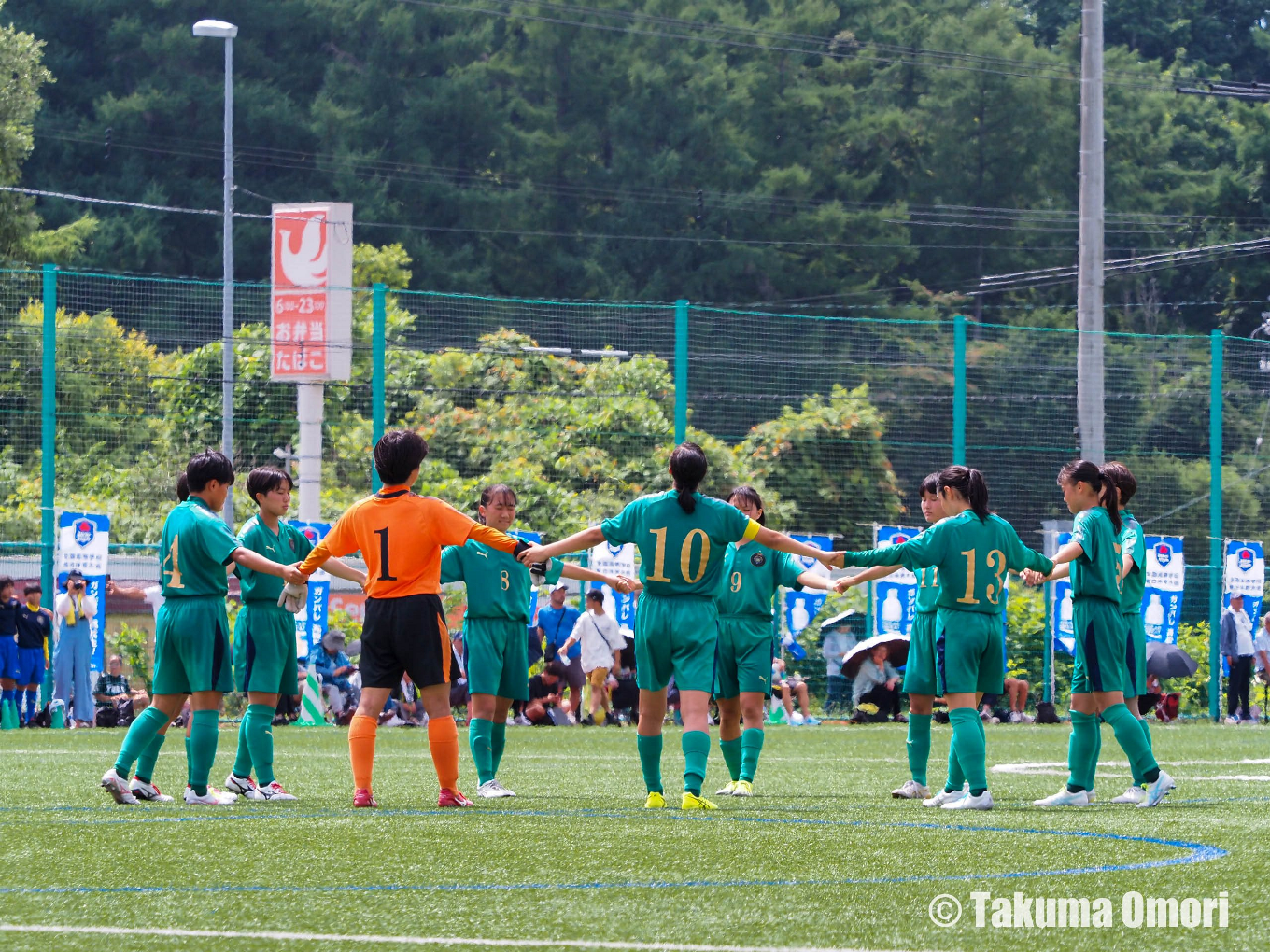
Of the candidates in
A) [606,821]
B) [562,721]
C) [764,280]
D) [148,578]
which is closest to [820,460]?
[562,721]

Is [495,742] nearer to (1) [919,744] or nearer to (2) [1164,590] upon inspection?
(1) [919,744]

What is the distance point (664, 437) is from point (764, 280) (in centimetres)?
2550

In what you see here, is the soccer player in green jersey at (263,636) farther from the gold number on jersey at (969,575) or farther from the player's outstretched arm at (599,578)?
the gold number on jersey at (969,575)

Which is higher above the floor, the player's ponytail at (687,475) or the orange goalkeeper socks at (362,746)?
the player's ponytail at (687,475)

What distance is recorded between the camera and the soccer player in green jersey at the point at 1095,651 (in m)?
8.74

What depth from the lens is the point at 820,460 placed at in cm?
2248

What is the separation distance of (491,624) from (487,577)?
0.25m

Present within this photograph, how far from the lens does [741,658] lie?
956 centimetres

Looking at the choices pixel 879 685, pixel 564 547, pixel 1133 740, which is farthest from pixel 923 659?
pixel 879 685

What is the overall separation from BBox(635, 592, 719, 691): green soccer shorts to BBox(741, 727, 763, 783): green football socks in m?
1.28

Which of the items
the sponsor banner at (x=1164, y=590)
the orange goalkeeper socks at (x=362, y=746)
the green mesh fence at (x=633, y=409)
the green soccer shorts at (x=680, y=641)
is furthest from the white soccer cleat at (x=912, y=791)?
the sponsor banner at (x=1164, y=590)

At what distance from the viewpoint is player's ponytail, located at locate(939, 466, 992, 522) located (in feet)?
28.1

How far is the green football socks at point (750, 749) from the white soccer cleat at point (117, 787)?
10.5ft

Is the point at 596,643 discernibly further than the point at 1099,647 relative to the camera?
Yes
